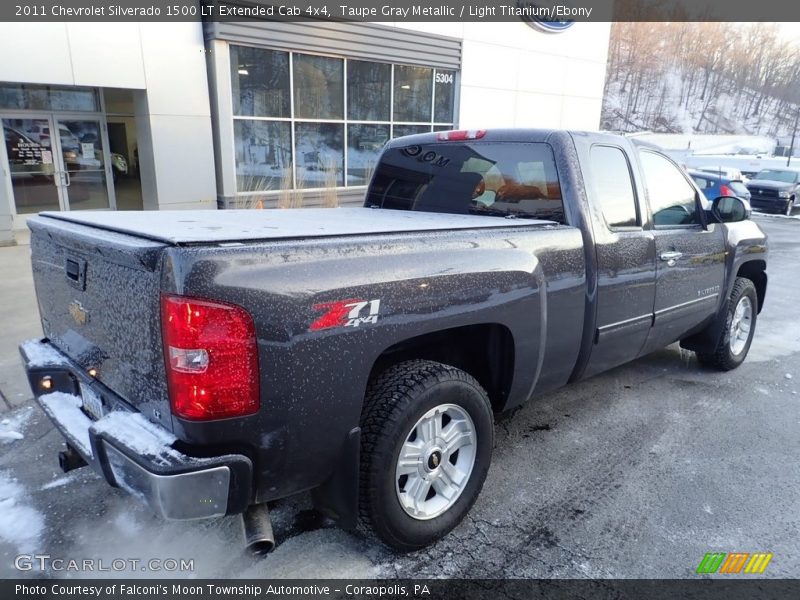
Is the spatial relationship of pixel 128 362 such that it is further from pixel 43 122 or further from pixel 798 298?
pixel 43 122

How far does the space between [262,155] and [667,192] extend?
31.9 ft

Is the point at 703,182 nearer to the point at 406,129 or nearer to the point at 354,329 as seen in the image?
the point at 406,129

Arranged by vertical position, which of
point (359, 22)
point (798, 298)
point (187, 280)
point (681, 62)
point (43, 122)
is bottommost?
point (798, 298)

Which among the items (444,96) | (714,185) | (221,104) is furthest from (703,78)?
(221,104)

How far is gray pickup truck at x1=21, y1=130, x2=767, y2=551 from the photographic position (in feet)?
6.33

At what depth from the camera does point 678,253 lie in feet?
13.0

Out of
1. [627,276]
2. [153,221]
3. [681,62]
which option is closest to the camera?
[153,221]

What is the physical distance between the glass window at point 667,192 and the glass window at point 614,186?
26 centimetres

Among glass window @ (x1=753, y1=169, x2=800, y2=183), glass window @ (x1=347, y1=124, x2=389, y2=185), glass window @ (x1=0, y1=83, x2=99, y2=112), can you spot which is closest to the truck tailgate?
glass window @ (x1=0, y1=83, x2=99, y2=112)

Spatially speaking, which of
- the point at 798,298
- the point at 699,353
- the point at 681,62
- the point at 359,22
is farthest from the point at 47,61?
the point at 681,62

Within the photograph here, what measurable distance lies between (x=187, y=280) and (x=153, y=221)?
1.02 m

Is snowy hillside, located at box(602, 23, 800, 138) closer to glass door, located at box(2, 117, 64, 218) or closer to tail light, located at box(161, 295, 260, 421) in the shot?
glass door, located at box(2, 117, 64, 218)

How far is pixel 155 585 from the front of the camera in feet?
8.13

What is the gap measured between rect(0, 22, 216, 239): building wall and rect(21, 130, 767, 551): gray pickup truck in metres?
8.21
